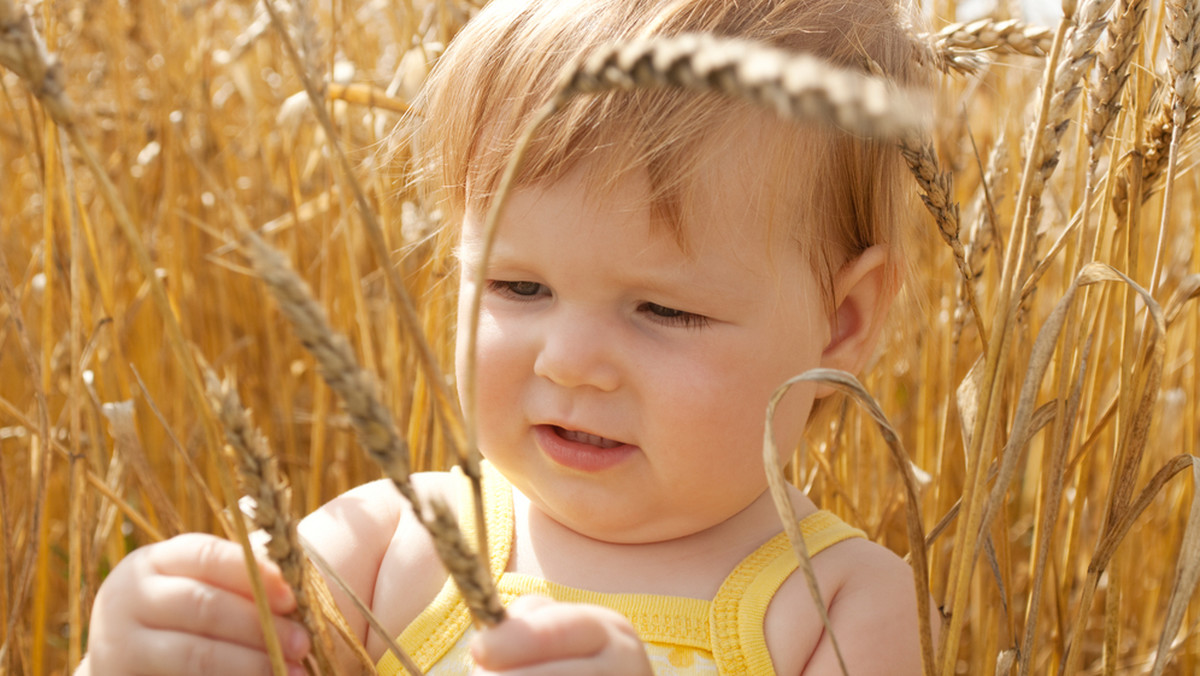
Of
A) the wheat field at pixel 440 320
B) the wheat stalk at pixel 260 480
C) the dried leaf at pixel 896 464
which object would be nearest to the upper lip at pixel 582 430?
the wheat field at pixel 440 320

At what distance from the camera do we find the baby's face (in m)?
0.80

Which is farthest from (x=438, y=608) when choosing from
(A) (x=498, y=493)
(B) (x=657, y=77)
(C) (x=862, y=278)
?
(B) (x=657, y=77)

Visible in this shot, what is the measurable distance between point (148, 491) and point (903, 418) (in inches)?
55.2

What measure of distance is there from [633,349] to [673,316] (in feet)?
0.16

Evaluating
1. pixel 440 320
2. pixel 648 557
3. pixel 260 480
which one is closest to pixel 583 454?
pixel 648 557

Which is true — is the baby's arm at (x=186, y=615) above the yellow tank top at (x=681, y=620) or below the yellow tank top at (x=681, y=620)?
above

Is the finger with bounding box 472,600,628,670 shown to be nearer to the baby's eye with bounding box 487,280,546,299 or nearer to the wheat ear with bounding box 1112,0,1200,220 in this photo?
the baby's eye with bounding box 487,280,546,299

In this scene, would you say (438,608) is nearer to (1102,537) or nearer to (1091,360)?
(1102,537)

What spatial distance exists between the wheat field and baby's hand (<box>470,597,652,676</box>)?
104 mm

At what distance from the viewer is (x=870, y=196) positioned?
934 millimetres

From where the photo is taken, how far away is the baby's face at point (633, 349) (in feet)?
2.64

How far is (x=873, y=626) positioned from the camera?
82 cm

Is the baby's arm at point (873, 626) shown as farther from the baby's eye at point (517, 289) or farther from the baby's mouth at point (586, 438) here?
the baby's eye at point (517, 289)

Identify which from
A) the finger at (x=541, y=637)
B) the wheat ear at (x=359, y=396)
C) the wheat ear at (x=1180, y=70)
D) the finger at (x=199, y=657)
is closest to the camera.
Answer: the wheat ear at (x=359, y=396)
